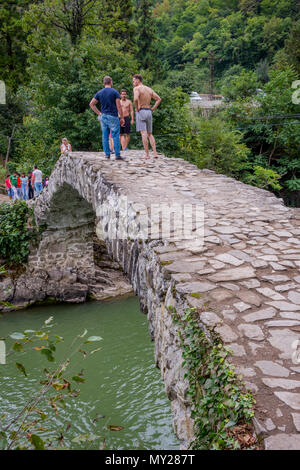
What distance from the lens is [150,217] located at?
4043 mm

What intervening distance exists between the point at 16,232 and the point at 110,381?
18.0 ft

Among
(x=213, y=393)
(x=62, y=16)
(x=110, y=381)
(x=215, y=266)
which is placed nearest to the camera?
(x=213, y=393)

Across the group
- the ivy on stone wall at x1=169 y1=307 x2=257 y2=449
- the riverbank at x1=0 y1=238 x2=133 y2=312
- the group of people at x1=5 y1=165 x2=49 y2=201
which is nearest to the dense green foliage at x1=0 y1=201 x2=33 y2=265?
the riverbank at x1=0 y1=238 x2=133 y2=312

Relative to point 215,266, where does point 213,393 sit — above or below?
below

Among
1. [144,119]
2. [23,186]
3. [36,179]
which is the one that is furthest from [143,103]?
[23,186]

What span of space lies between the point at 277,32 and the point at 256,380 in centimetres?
3630

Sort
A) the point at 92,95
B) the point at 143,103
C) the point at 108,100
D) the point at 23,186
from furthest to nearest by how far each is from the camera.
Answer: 1. the point at 23,186
2. the point at 92,95
3. the point at 143,103
4. the point at 108,100

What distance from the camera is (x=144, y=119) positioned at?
6.69m

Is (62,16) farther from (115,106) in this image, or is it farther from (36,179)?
(115,106)

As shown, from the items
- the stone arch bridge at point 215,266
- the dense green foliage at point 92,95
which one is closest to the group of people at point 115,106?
the stone arch bridge at point 215,266

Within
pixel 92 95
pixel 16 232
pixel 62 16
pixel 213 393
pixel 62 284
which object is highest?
pixel 62 16

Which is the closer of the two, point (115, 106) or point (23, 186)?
point (115, 106)

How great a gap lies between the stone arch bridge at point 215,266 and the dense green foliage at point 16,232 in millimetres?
4941

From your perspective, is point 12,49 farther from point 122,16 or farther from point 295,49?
point 295,49
